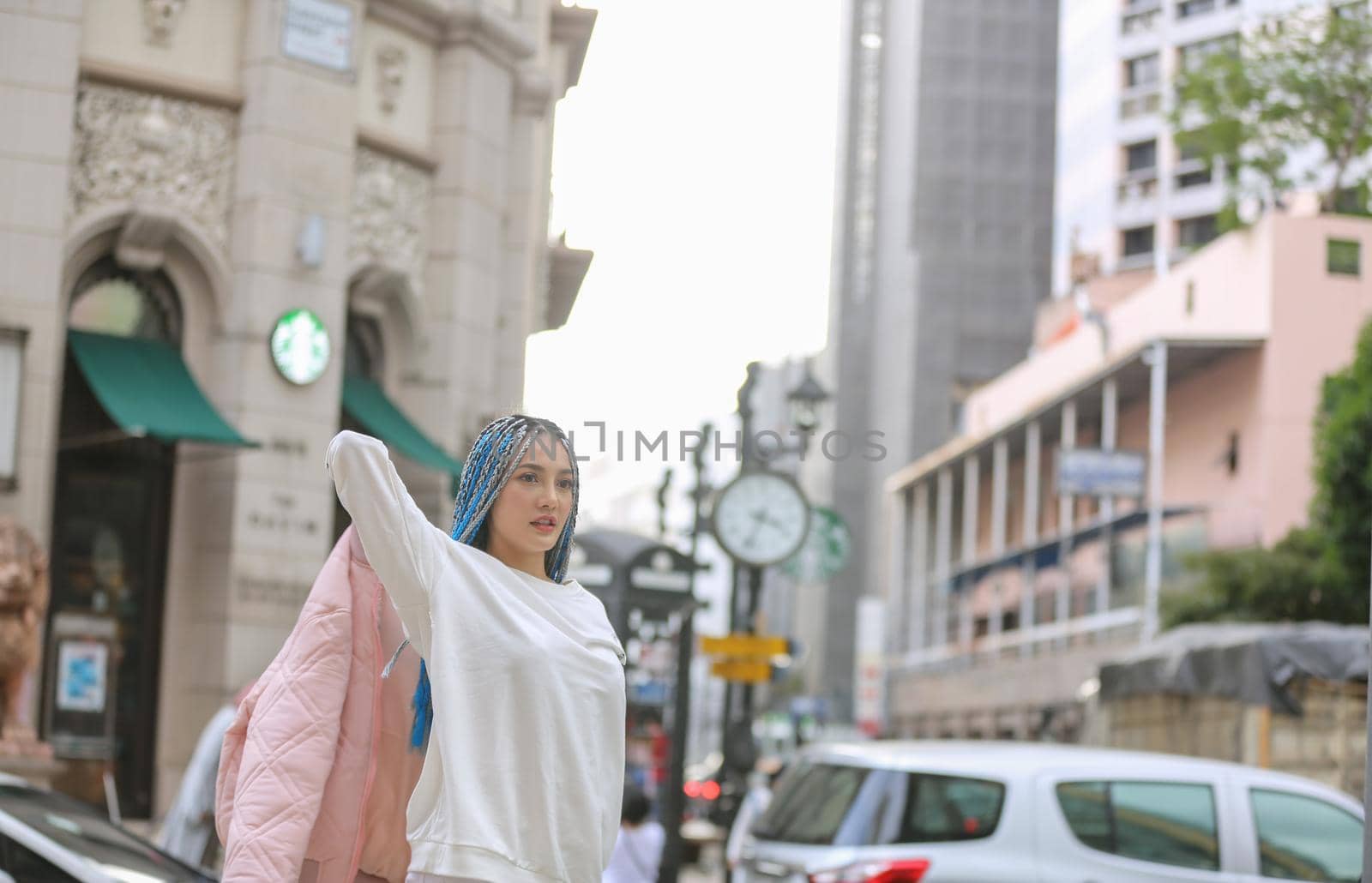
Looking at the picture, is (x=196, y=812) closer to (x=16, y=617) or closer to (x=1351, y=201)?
(x=16, y=617)

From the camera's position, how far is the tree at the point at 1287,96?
3891 cm

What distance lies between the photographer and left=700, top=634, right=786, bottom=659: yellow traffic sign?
1762cm

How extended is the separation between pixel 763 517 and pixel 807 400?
166 cm

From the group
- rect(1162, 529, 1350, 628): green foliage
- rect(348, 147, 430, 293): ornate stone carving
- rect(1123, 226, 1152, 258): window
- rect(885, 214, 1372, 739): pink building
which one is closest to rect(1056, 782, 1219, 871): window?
rect(348, 147, 430, 293): ornate stone carving

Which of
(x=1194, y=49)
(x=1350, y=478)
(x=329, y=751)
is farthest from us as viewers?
(x=1194, y=49)

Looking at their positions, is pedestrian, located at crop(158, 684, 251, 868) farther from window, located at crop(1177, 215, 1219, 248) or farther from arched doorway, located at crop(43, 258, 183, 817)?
window, located at crop(1177, 215, 1219, 248)

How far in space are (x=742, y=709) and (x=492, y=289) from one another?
16.8 ft

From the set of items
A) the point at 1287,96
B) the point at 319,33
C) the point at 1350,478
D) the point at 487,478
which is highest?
the point at 1287,96

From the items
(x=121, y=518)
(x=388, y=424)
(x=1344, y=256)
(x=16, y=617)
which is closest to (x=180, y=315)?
(x=121, y=518)

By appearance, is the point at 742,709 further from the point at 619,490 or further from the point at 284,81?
the point at 619,490

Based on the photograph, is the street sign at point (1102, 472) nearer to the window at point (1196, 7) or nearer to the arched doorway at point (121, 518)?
the arched doorway at point (121, 518)

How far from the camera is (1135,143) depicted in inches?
2392

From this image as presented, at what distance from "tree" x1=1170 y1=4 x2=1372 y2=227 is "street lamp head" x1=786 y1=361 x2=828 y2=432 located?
74.4 feet

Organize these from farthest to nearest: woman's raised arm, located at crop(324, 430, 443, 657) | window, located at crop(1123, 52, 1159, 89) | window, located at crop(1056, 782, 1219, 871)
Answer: window, located at crop(1123, 52, 1159, 89)
window, located at crop(1056, 782, 1219, 871)
woman's raised arm, located at crop(324, 430, 443, 657)
